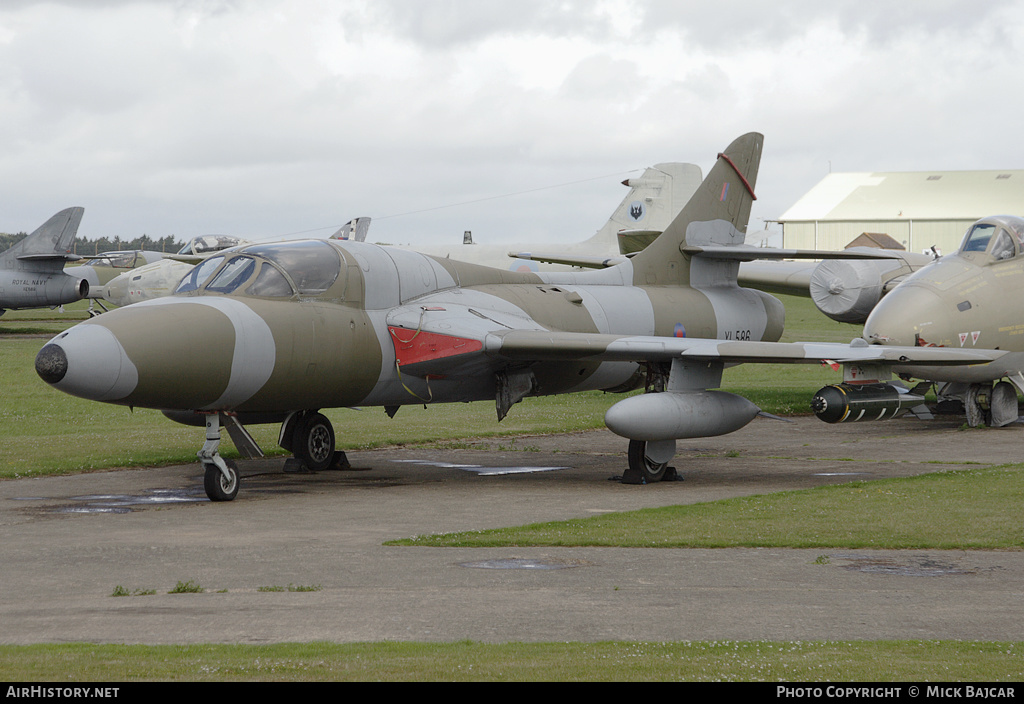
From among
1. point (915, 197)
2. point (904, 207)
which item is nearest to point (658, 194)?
point (904, 207)

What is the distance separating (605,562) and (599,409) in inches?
593

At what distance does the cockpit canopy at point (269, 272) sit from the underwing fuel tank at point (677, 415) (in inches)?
148

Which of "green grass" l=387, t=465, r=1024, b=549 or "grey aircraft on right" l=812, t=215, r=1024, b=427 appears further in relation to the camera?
"grey aircraft on right" l=812, t=215, r=1024, b=427

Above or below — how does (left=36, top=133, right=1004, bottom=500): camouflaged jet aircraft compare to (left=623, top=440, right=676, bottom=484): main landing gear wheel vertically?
above

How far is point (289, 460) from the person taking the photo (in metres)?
15.1

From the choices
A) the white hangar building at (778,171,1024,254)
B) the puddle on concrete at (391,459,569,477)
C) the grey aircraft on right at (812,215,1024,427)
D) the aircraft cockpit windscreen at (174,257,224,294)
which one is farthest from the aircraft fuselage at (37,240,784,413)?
the white hangar building at (778,171,1024,254)

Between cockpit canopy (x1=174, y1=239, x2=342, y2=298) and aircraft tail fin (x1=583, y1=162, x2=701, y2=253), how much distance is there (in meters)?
34.1

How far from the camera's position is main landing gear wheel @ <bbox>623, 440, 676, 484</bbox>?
542 inches

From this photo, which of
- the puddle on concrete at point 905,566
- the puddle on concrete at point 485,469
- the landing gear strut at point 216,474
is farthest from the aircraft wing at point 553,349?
the puddle on concrete at point 905,566

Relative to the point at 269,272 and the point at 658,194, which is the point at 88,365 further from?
the point at 658,194

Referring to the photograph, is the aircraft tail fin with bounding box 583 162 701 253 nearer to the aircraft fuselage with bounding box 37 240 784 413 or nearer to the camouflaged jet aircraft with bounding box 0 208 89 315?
the camouflaged jet aircraft with bounding box 0 208 89 315

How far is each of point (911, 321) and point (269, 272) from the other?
10605 millimetres

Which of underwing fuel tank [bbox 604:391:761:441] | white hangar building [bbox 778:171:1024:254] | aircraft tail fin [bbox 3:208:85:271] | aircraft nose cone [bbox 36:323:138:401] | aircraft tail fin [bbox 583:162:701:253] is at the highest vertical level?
white hangar building [bbox 778:171:1024:254]

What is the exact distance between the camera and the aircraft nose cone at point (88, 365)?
34.8 ft
